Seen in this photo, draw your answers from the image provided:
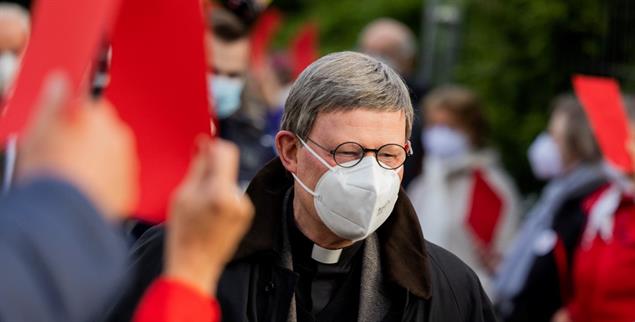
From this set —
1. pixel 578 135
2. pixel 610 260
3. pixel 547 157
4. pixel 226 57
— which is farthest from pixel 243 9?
pixel 547 157

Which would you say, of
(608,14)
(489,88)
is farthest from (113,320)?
(489,88)

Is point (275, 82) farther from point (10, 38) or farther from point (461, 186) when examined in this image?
point (10, 38)

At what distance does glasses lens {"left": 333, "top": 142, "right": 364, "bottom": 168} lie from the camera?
3.44 metres

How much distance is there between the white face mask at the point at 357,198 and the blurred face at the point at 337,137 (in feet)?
0.16

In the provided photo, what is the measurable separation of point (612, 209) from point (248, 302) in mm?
3443

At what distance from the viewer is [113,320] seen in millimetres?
3215

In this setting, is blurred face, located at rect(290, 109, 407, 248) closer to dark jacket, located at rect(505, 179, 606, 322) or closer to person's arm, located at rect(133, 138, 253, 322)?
person's arm, located at rect(133, 138, 253, 322)

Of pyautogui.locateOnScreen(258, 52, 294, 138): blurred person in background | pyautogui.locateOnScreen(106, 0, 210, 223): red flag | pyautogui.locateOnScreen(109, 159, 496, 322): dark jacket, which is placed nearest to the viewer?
pyautogui.locateOnScreen(106, 0, 210, 223): red flag

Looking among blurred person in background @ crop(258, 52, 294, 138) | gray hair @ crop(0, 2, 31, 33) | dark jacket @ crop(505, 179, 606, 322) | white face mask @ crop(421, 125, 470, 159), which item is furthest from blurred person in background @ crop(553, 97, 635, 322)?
gray hair @ crop(0, 2, 31, 33)

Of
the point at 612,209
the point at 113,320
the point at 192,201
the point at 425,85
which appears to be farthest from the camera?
the point at 425,85

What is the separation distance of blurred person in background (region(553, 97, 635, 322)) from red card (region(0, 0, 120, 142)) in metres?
4.19

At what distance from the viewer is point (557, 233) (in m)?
7.06

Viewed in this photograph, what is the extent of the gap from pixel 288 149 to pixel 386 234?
0.38 m

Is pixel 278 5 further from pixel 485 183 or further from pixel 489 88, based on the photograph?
pixel 485 183
